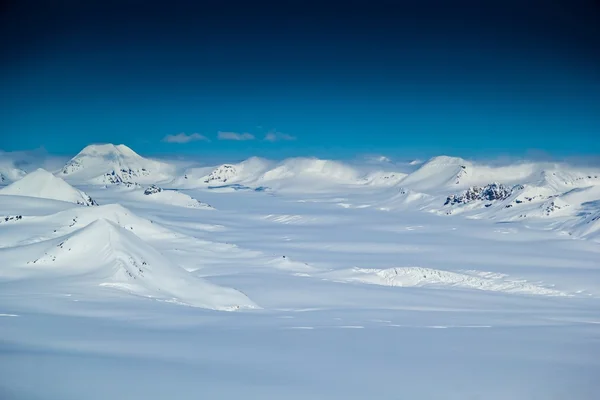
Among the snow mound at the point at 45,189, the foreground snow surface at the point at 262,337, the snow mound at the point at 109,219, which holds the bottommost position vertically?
the foreground snow surface at the point at 262,337

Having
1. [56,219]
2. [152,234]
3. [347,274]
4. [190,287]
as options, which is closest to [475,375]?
[190,287]

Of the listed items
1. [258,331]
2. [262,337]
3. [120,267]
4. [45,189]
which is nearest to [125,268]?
[120,267]

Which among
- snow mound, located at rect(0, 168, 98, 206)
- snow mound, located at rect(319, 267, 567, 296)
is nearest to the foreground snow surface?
snow mound, located at rect(319, 267, 567, 296)

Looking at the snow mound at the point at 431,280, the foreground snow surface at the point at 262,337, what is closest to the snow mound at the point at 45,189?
the foreground snow surface at the point at 262,337

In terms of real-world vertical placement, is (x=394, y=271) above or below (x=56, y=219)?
below

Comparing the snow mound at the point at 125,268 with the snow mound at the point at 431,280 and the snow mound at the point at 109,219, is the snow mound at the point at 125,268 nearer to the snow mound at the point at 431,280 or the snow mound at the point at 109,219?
the snow mound at the point at 109,219

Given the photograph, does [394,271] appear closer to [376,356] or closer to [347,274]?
[347,274]
